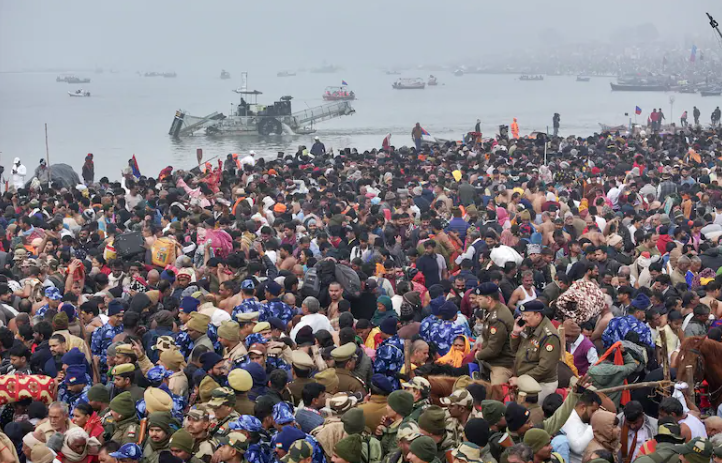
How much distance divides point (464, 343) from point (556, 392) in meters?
1.19

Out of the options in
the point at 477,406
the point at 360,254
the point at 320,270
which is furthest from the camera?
the point at 360,254

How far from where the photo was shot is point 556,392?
6.68 meters

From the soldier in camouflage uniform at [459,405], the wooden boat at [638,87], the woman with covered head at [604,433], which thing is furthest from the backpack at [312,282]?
the wooden boat at [638,87]

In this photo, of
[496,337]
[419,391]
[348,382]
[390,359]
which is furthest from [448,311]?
[419,391]

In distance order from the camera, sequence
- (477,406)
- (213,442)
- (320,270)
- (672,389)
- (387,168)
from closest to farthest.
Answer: (213,442)
(477,406)
(672,389)
(320,270)
(387,168)

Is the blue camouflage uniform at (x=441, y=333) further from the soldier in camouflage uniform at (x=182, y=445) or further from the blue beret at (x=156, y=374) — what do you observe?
the soldier in camouflage uniform at (x=182, y=445)

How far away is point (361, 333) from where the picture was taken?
8.14m

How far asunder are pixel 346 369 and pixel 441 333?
130cm

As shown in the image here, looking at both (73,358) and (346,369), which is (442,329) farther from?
(73,358)

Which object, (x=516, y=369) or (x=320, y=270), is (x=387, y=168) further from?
(x=516, y=369)

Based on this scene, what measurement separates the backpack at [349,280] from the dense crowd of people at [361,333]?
1.0 inches

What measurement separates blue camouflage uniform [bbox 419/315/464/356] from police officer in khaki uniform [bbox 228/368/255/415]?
2.10 m

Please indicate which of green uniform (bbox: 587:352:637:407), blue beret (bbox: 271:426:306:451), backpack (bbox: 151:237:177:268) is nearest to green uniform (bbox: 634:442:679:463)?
green uniform (bbox: 587:352:637:407)

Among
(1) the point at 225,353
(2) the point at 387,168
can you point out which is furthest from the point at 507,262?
(2) the point at 387,168
